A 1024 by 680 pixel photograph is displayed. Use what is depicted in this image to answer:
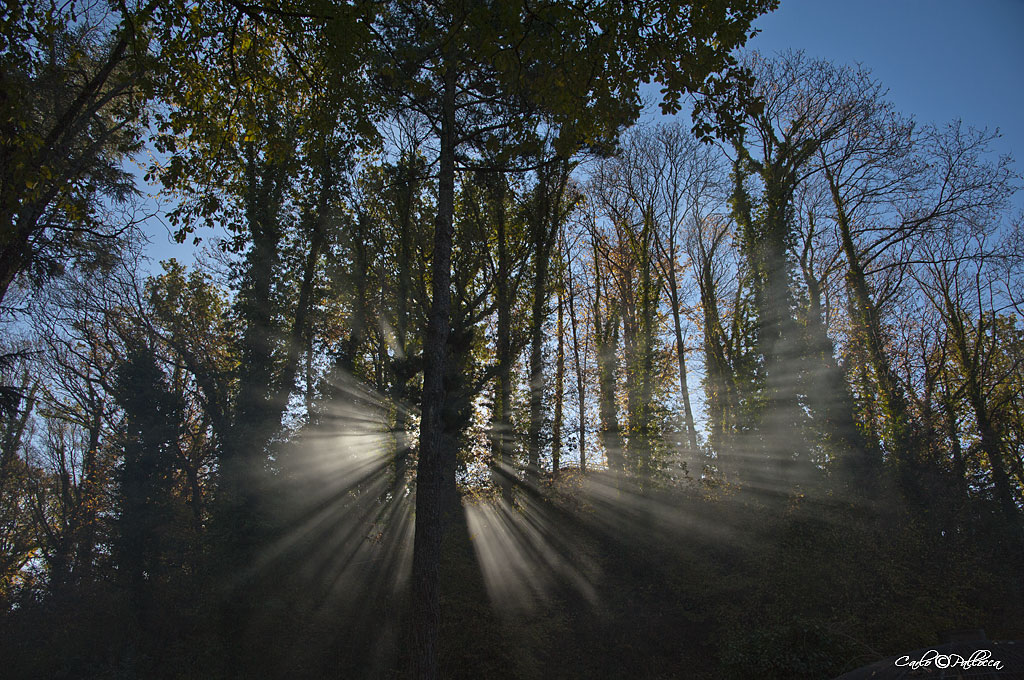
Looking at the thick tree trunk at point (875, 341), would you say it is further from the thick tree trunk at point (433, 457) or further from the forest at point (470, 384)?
the thick tree trunk at point (433, 457)

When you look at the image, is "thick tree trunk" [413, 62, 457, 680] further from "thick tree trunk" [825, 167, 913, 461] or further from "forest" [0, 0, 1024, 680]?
"thick tree trunk" [825, 167, 913, 461]

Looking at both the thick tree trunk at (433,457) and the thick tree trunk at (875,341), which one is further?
the thick tree trunk at (875,341)

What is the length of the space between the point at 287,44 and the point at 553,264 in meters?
13.3

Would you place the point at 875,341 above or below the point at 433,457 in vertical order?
above

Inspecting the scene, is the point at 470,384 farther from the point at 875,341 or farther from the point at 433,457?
the point at 875,341

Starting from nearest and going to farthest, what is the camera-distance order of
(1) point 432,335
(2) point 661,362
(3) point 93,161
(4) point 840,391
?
1. (1) point 432,335
2. (3) point 93,161
3. (4) point 840,391
4. (2) point 661,362

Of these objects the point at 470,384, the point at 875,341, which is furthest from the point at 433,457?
the point at 875,341

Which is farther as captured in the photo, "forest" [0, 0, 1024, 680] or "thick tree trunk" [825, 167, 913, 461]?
"thick tree trunk" [825, 167, 913, 461]

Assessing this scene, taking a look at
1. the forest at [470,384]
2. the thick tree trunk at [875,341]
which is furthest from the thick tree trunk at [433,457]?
the thick tree trunk at [875,341]

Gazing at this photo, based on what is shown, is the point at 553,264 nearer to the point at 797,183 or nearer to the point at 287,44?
the point at 797,183

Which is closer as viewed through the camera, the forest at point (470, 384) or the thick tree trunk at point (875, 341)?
the forest at point (470, 384)

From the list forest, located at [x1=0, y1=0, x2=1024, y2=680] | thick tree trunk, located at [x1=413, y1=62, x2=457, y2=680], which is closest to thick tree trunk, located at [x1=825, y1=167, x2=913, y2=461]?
forest, located at [x1=0, y1=0, x2=1024, y2=680]

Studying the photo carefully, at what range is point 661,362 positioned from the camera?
19375 millimetres

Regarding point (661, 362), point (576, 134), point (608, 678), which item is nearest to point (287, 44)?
point (576, 134)
